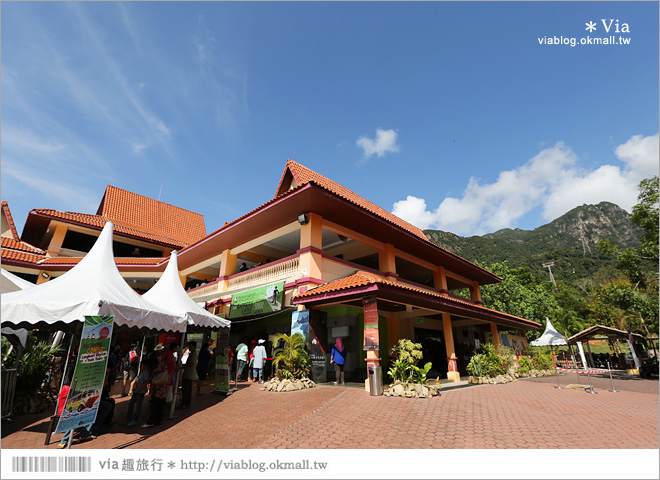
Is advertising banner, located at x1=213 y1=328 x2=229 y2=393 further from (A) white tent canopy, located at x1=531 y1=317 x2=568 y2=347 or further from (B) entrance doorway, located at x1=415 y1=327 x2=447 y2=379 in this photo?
(A) white tent canopy, located at x1=531 y1=317 x2=568 y2=347

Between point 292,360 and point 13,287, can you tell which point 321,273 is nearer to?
point 292,360

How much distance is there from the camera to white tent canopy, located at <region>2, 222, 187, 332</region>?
575 cm

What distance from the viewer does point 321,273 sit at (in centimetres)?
1216

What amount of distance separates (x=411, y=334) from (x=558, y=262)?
249ft

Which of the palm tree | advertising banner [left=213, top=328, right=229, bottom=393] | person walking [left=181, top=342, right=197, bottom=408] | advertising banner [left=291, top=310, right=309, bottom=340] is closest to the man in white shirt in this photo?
advertising banner [left=213, top=328, right=229, bottom=393]

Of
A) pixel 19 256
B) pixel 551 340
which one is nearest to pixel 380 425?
pixel 551 340

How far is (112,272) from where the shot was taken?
7426 millimetres

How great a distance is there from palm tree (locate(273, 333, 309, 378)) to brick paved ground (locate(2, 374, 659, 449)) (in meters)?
1.29

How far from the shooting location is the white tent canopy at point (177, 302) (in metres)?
8.53

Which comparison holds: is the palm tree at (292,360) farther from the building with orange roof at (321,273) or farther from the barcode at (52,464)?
the barcode at (52,464)

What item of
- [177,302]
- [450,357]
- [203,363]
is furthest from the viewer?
[450,357]

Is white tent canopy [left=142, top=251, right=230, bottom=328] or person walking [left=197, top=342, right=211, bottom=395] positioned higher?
white tent canopy [left=142, top=251, right=230, bottom=328]

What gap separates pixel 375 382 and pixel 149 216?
25.0 metres

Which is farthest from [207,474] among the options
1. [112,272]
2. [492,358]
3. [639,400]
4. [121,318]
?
[492,358]
